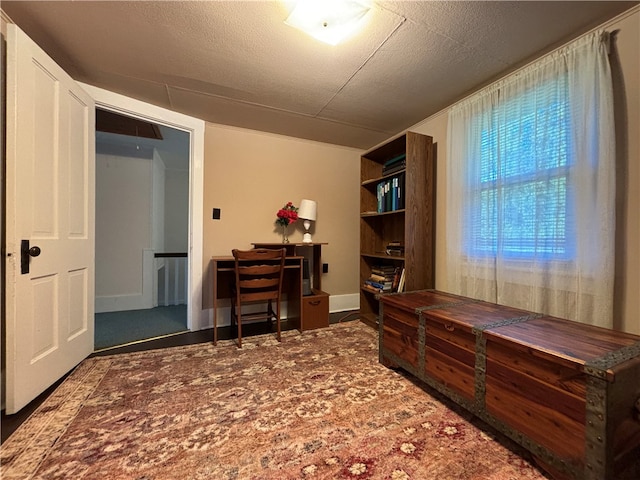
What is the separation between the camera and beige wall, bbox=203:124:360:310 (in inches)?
112

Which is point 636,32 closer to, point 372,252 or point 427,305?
point 427,305

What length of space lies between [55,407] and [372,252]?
2.79m

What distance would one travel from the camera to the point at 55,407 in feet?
4.65

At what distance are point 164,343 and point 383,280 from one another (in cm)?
222

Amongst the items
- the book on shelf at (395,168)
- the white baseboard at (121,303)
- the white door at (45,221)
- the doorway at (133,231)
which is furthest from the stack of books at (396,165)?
the white baseboard at (121,303)

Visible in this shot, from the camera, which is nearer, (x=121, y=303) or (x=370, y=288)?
(x=370, y=288)

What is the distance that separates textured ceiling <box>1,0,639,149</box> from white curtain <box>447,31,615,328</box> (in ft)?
0.79

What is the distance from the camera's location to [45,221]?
1.57 m

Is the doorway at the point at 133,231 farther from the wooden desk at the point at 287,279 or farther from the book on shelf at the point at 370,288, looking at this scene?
the book on shelf at the point at 370,288

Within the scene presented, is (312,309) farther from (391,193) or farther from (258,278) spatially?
(391,193)

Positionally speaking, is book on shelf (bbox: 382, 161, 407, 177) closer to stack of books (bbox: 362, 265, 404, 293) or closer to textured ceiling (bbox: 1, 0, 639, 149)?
textured ceiling (bbox: 1, 0, 639, 149)

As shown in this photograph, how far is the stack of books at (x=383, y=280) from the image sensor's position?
2657 millimetres

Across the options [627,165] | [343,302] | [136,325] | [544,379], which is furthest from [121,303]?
[627,165]

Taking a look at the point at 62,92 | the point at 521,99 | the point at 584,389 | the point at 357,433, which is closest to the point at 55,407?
the point at 357,433
